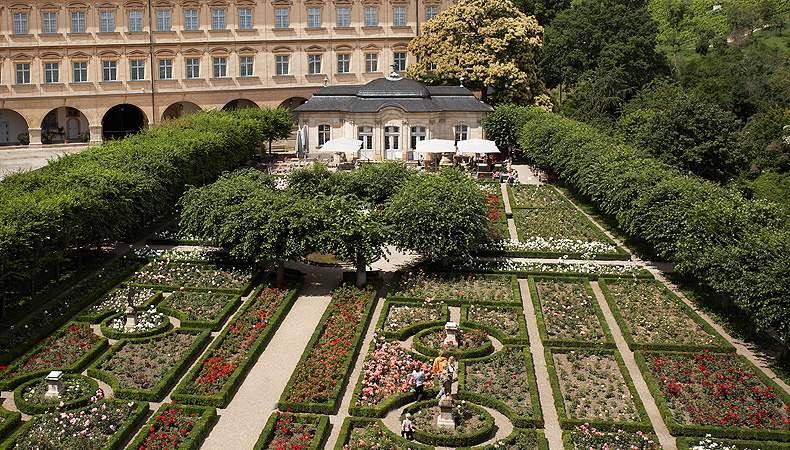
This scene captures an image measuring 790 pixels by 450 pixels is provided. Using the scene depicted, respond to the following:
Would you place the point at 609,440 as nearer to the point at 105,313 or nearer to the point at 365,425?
the point at 365,425

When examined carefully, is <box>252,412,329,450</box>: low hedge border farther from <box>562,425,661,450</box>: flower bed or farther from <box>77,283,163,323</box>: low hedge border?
<box>77,283,163,323</box>: low hedge border

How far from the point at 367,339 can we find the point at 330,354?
266cm

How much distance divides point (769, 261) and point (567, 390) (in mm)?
8524

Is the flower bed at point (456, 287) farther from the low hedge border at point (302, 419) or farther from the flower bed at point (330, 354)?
the low hedge border at point (302, 419)

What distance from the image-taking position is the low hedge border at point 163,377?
1025 inches

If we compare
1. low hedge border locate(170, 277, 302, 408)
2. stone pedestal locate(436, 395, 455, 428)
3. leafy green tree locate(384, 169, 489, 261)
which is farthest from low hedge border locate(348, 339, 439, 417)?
leafy green tree locate(384, 169, 489, 261)

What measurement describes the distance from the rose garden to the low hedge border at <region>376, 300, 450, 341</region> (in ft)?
0.26

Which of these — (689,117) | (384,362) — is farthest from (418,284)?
(689,117)

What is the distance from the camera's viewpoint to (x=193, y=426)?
79.6 ft

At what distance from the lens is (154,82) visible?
74812 mm

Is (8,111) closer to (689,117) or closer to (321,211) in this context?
(321,211)

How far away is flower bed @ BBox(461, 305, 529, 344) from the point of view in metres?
30.5

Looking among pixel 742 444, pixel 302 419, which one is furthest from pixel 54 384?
pixel 742 444

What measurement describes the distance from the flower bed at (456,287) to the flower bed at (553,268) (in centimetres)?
92
